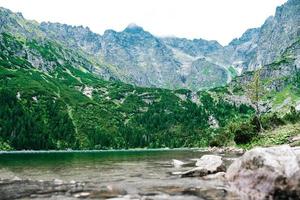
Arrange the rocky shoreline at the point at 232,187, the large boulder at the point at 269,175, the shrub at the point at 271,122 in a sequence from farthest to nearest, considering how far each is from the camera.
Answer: the shrub at the point at 271,122, the rocky shoreline at the point at 232,187, the large boulder at the point at 269,175

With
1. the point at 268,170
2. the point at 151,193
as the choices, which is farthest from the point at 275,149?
the point at 151,193

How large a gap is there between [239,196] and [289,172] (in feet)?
16.7

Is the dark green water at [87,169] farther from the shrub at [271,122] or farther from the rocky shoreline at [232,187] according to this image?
the shrub at [271,122]

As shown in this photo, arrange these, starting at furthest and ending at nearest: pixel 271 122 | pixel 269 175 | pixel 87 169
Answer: pixel 271 122 → pixel 87 169 → pixel 269 175

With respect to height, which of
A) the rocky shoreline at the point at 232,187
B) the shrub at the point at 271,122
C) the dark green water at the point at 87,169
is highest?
the shrub at the point at 271,122

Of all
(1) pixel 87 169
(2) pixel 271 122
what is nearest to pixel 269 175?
(1) pixel 87 169

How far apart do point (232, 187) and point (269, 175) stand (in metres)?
6.97

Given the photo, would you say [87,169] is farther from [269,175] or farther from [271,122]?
[271,122]

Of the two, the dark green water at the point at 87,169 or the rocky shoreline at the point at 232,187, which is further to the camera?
the dark green water at the point at 87,169

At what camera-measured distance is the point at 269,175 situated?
25984 mm

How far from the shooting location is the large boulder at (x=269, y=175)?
80.4 feet

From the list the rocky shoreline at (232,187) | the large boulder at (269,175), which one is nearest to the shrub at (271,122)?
the rocky shoreline at (232,187)

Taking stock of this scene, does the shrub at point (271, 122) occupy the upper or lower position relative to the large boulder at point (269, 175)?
upper

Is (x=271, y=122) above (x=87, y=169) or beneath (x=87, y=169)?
above
